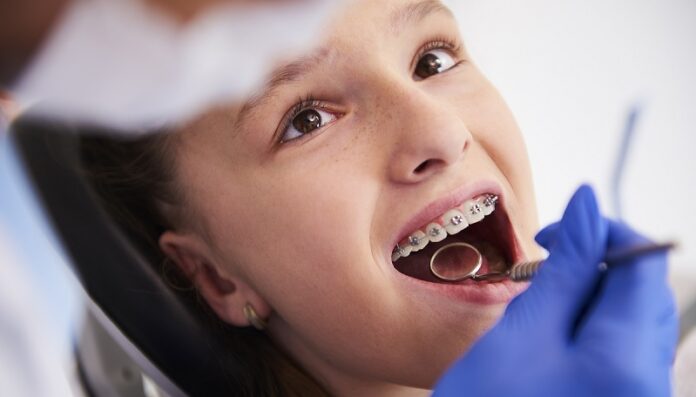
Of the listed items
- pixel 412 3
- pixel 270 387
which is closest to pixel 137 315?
pixel 270 387

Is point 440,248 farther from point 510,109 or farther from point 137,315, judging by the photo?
point 137,315

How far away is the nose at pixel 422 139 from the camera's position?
28.3 inches

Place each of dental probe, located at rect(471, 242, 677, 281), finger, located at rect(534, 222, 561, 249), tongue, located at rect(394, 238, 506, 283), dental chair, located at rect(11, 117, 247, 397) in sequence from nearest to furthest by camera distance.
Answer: dental probe, located at rect(471, 242, 677, 281) → finger, located at rect(534, 222, 561, 249) → tongue, located at rect(394, 238, 506, 283) → dental chair, located at rect(11, 117, 247, 397)

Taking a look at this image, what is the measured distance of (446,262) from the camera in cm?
82

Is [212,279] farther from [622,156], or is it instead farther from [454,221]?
[622,156]

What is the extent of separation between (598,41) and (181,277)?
537 mm

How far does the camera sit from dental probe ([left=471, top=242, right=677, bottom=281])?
0.56 m

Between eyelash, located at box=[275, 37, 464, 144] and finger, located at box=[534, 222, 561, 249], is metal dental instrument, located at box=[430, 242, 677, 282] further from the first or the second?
A: eyelash, located at box=[275, 37, 464, 144]

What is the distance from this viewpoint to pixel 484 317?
749 mm

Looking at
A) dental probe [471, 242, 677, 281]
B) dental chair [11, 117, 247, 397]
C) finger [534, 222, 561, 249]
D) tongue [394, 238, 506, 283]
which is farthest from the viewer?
dental chair [11, 117, 247, 397]

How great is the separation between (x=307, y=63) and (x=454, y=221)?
0.21 meters

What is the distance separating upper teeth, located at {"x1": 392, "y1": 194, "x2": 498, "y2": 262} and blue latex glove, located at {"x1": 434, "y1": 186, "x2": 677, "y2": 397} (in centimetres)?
11

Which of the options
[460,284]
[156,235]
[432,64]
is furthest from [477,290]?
[156,235]

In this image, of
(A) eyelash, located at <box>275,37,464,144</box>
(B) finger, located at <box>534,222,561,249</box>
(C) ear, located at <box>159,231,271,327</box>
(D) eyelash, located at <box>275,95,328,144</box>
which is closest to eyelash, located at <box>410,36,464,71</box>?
(A) eyelash, located at <box>275,37,464,144</box>
